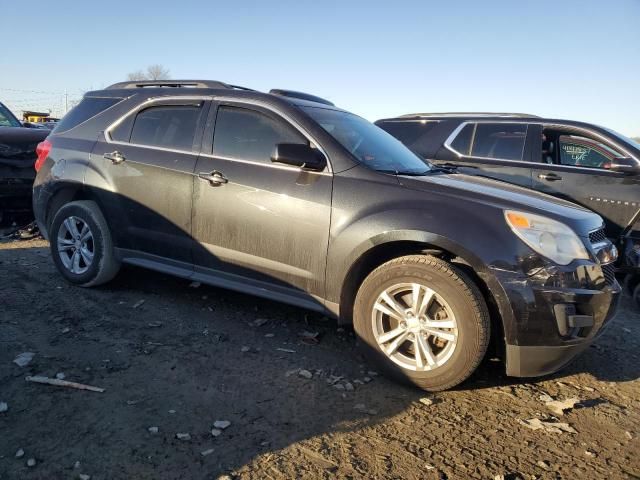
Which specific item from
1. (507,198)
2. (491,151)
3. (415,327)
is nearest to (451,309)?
(415,327)

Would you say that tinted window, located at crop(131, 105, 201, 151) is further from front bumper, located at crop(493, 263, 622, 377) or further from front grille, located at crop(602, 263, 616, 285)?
front grille, located at crop(602, 263, 616, 285)

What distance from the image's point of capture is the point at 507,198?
312 centimetres

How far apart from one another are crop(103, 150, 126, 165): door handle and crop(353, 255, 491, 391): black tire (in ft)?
8.27

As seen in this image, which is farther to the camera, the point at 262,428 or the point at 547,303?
the point at 547,303

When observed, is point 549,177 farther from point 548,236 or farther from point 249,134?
point 249,134

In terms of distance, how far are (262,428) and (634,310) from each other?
14.0 feet

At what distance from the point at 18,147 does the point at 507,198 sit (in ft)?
21.6

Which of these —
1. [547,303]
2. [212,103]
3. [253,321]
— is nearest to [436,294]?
[547,303]

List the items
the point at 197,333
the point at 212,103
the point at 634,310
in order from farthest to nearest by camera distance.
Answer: the point at 634,310 → the point at 212,103 → the point at 197,333

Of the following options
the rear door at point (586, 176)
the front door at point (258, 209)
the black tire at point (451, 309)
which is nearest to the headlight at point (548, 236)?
the black tire at point (451, 309)

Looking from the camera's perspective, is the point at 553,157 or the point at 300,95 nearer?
the point at 300,95

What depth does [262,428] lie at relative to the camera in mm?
2617

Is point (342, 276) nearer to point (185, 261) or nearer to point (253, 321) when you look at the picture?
point (253, 321)

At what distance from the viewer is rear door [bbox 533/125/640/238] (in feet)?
17.6
